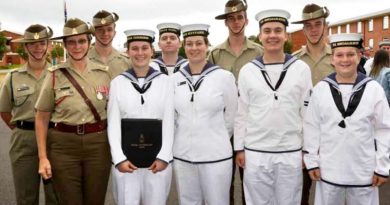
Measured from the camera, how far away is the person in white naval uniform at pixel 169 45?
574 centimetres

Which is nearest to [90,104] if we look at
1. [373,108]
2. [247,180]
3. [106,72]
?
[106,72]

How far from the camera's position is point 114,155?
4.19m

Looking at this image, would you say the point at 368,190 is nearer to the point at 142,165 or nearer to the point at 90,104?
the point at 142,165

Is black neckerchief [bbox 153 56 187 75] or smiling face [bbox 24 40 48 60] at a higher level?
smiling face [bbox 24 40 48 60]

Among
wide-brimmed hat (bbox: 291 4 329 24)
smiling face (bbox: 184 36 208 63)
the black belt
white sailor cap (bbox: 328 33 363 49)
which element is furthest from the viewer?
wide-brimmed hat (bbox: 291 4 329 24)

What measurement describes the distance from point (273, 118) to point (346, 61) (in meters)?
0.84

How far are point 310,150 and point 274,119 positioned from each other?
1.46 ft

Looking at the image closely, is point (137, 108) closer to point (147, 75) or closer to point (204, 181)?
point (147, 75)

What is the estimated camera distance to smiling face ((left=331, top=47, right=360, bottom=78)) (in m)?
4.07

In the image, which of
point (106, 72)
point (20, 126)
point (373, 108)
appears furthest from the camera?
point (20, 126)

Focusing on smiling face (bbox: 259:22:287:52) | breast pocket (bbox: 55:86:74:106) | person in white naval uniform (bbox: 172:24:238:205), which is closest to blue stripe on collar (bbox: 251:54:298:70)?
smiling face (bbox: 259:22:287:52)

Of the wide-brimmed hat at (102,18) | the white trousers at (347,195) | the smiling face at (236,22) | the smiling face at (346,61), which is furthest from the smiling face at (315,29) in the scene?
the wide-brimmed hat at (102,18)

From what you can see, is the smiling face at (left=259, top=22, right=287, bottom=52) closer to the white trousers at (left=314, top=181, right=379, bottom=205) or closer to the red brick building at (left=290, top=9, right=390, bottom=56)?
the white trousers at (left=314, top=181, right=379, bottom=205)

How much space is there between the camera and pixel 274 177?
4.31m
